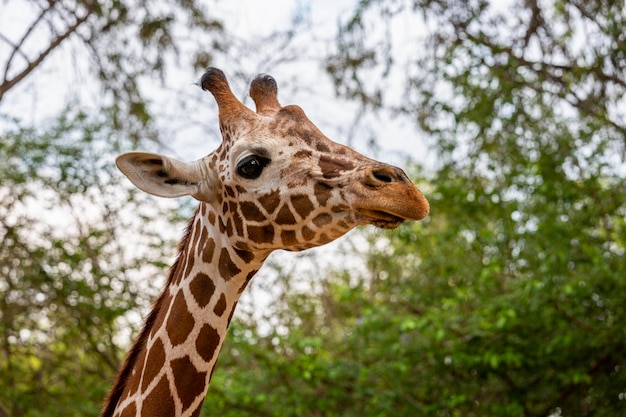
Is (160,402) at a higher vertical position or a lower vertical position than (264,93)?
lower

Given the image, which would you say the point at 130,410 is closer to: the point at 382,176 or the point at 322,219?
the point at 322,219

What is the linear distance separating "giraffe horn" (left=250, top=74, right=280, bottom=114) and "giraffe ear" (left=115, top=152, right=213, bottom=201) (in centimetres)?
52

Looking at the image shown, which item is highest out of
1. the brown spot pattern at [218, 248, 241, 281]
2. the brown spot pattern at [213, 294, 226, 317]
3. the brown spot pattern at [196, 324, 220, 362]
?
the brown spot pattern at [218, 248, 241, 281]

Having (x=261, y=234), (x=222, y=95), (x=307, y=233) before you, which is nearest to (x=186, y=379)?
(x=261, y=234)

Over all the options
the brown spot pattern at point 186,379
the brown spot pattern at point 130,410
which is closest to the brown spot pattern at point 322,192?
the brown spot pattern at point 186,379

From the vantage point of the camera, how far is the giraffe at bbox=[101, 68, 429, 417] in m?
3.00

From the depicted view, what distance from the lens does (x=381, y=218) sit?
286 cm

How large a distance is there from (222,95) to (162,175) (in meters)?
0.54

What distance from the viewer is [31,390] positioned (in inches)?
355

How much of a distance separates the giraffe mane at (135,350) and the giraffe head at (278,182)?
282mm

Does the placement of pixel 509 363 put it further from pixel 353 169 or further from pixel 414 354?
pixel 353 169

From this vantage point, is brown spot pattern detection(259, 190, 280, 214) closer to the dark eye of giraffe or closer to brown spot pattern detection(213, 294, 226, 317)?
the dark eye of giraffe

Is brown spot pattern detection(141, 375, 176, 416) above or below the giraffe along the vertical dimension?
below

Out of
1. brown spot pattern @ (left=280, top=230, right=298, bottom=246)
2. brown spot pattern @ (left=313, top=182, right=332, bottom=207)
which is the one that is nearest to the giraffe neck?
brown spot pattern @ (left=280, top=230, right=298, bottom=246)
